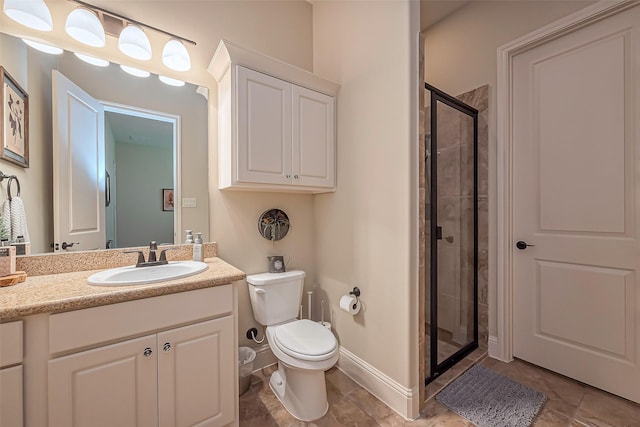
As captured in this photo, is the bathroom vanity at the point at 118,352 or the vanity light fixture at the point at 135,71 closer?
the bathroom vanity at the point at 118,352

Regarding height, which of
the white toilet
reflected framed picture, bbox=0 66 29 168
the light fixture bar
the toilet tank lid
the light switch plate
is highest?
the light fixture bar

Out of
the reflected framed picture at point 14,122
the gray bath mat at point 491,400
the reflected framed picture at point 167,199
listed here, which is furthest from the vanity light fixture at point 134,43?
the gray bath mat at point 491,400

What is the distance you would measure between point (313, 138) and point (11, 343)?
5.54ft

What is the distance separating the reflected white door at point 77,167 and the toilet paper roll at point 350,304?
145 centimetres

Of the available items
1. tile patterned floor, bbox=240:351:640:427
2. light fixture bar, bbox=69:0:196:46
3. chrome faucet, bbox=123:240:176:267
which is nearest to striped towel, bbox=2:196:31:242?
chrome faucet, bbox=123:240:176:267

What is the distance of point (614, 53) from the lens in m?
1.58

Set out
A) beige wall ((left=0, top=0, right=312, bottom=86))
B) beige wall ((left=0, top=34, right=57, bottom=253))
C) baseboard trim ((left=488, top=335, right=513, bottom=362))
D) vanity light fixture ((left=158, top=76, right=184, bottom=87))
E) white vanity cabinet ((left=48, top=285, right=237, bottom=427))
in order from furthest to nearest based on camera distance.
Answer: baseboard trim ((left=488, top=335, right=513, bottom=362)) → vanity light fixture ((left=158, top=76, right=184, bottom=87)) → beige wall ((left=0, top=0, right=312, bottom=86)) → beige wall ((left=0, top=34, right=57, bottom=253)) → white vanity cabinet ((left=48, top=285, right=237, bottom=427))

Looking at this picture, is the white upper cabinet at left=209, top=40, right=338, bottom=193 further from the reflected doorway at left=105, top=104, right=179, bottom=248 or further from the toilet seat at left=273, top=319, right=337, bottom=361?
the toilet seat at left=273, top=319, right=337, bottom=361

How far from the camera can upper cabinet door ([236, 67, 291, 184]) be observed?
62.6 inches

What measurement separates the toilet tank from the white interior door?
1.65 metres

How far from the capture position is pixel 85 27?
136 cm

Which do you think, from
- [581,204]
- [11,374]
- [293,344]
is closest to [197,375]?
[293,344]

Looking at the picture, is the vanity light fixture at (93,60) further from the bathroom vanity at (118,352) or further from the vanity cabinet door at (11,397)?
the vanity cabinet door at (11,397)

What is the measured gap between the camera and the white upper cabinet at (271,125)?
158cm
